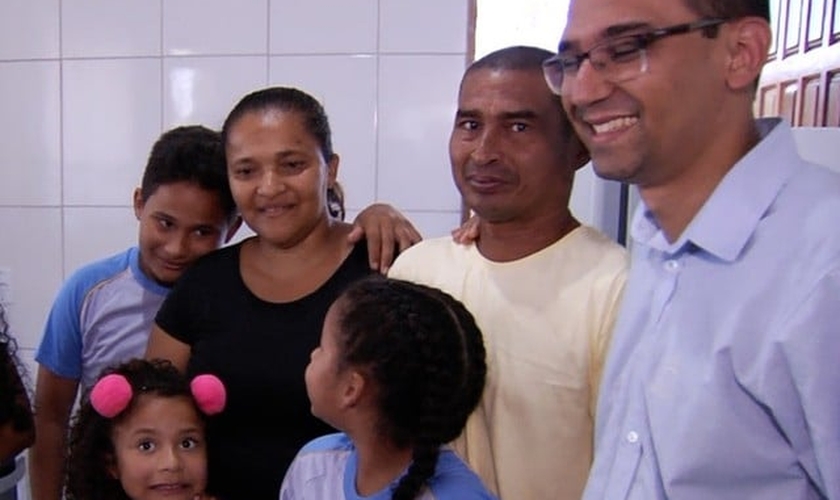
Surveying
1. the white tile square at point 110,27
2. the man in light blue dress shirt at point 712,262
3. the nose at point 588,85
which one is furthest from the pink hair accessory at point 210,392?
the white tile square at point 110,27

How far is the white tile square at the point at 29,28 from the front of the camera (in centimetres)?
203

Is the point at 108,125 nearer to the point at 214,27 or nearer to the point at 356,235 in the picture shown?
the point at 214,27

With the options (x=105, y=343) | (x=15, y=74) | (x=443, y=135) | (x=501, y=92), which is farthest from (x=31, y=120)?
(x=501, y=92)

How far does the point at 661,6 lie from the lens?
0.73m

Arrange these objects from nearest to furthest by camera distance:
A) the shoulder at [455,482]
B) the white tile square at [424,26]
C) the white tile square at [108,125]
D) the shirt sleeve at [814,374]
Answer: the shirt sleeve at [814,374]
the shoulder at [455,482]
the white tile square at [424,26]
the white tile square at [108,125]

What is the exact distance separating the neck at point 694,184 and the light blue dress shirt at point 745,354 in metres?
0.02

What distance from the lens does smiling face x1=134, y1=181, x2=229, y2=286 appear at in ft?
4.24

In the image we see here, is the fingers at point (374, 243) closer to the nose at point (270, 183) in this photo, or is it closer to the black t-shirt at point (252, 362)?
the black t-shirt at point (252, 362)

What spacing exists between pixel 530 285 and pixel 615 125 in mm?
295

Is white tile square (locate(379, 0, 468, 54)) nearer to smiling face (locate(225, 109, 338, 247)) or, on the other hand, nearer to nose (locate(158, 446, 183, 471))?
smiling face (locate(225, 109, 338, 247))

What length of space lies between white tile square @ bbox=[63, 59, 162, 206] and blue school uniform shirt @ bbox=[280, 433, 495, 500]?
1.27 m

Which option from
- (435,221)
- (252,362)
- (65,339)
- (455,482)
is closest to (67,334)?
(65,339)

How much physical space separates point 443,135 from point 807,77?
876mm

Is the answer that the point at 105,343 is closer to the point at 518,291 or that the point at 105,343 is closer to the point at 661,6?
the point at 518,291
